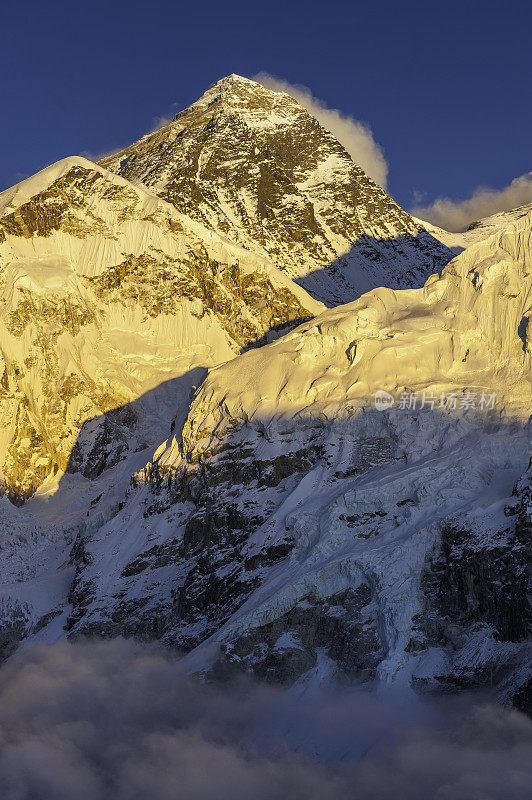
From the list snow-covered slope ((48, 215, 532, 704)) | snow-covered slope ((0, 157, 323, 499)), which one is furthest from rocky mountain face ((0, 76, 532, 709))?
snow-covered slope ((0, 157, 323, 499))

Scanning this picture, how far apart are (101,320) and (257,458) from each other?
56.3 meters

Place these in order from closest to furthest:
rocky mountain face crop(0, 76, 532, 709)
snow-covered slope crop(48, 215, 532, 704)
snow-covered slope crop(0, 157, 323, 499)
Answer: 1. snow-covered slope crop(48, 215, 532, 704)
2. rocky mountain face crop(0, 76, 532, 709)
3. snow-covered slope crop(0, 157, 323, 499)

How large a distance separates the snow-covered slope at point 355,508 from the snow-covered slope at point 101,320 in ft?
65.8

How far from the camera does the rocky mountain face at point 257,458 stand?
371ft

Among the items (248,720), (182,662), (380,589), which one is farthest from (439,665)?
(182,662)

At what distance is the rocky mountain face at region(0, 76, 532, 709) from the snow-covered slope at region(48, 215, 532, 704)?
26cm

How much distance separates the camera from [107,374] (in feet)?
578

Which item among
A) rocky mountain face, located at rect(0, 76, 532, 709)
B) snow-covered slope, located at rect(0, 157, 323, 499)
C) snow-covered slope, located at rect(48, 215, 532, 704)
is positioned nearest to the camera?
snow-covered slope, located at rect(48, 215, 532, 704)

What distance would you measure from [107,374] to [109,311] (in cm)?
1532

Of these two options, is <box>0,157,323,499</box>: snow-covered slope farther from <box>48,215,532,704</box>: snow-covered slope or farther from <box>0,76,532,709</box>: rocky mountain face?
<box>48,215,532,704</box>: snow-covered slope

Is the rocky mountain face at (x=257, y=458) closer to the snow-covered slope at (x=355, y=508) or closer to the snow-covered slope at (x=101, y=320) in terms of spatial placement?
the snow-covered slope at (x=355, y=508)

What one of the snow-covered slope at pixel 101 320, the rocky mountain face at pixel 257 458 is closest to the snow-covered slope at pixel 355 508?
the rocky mountain face at pixel 257 458

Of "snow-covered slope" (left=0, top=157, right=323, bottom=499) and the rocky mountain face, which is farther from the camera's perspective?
"snow-covered slope" (left=0, top=157, right=323, bottom=499)

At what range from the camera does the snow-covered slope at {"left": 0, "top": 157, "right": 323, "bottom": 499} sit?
17062 centimetres
